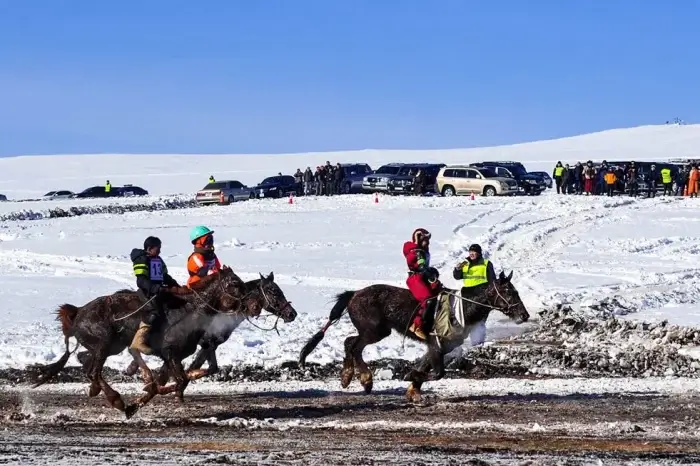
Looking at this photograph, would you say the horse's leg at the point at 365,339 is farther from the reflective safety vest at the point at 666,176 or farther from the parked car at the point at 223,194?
the parked car at the point at 223,194

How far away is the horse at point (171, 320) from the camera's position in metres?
12.3

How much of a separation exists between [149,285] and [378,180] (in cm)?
4107

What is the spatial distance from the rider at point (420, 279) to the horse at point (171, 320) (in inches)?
61.5

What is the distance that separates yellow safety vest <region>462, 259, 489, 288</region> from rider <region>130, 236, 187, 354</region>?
10.8ft

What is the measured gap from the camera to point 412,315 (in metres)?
13.1

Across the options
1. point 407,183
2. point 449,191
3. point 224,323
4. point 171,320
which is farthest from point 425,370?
point 407,183

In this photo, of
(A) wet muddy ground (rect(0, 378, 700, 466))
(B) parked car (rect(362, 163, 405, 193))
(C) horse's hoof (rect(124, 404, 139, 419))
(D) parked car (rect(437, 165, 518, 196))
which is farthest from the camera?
(B) parked car (rect(362, 163, 405, 193))

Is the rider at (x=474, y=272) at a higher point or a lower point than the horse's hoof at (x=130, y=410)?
higher

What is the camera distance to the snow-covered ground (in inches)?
738

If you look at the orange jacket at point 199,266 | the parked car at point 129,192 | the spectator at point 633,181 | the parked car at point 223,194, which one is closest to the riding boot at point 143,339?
the orange jacket at point 199,266

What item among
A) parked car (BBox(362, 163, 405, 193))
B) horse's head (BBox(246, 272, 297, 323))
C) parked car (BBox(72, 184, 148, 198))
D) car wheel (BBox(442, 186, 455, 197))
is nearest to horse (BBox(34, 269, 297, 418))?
horse's head (BBox(246, 272, 297, 323))

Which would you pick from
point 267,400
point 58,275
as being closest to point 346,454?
point 267,400

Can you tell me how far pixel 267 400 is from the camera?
12.8 metres

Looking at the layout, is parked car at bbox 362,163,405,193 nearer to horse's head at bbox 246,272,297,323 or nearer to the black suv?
the black suv
